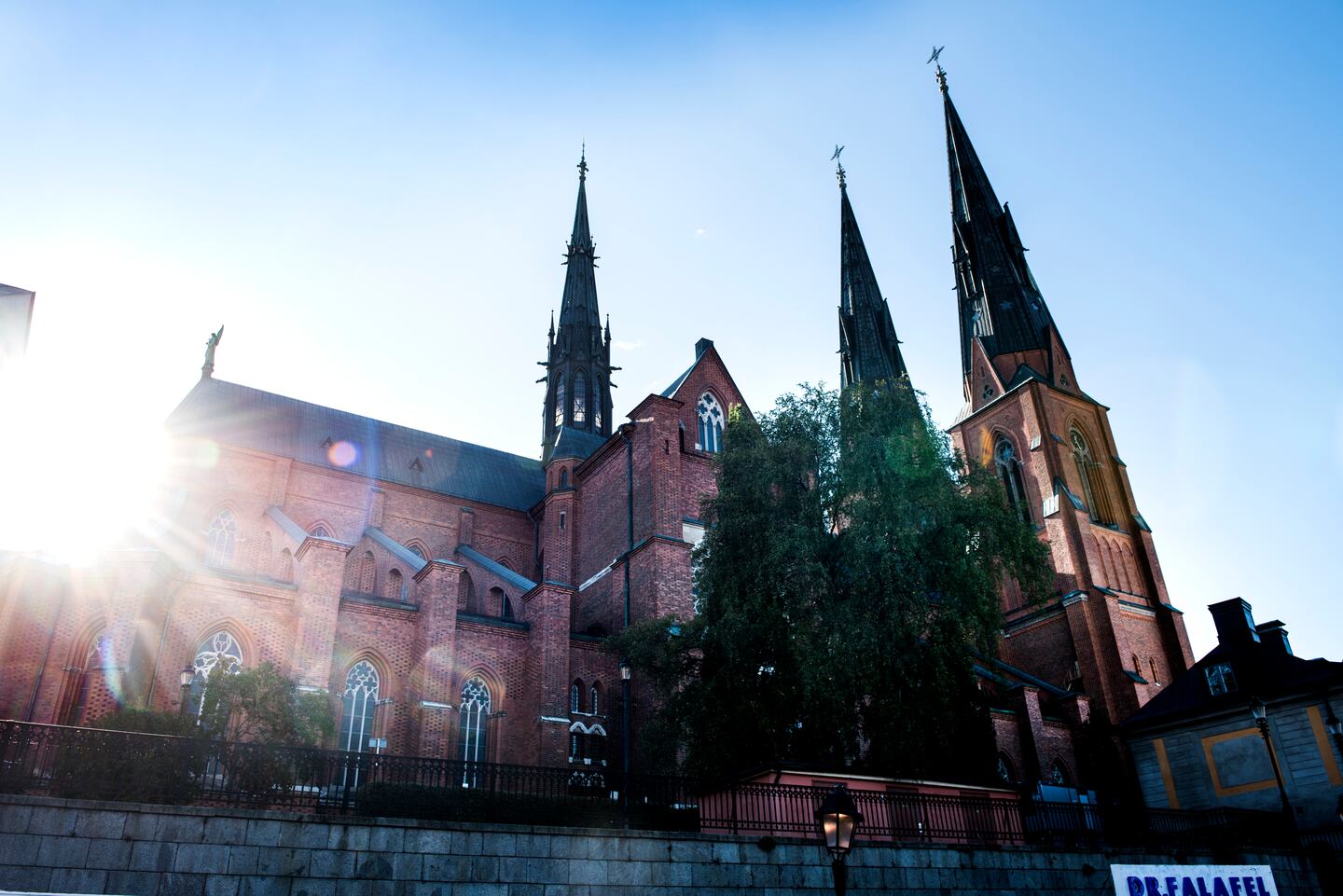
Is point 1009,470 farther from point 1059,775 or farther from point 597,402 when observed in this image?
point 597,402

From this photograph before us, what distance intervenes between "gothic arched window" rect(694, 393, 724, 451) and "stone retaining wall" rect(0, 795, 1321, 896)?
17.5 meters

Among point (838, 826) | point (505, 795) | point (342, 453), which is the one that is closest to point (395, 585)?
point (342, 453)

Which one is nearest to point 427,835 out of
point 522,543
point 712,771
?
point 712,771

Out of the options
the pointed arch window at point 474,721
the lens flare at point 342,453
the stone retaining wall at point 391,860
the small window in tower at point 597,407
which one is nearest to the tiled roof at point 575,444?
the small window in tower at point 597,407

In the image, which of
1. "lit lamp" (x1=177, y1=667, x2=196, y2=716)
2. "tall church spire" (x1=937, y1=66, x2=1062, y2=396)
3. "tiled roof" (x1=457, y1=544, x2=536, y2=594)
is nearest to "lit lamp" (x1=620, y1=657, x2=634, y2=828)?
"tiled roof" (x1=457, y1=544, x2=536, y2=594)

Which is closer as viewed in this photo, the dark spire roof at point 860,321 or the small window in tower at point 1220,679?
the small window in tower at point 1220,679

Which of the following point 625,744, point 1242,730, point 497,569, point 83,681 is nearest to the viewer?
point 83,681

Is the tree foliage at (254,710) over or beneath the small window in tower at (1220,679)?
beneath

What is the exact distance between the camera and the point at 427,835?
1221 cm

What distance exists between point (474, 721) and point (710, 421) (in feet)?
41.8

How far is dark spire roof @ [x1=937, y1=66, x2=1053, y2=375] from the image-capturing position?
44.1 meters

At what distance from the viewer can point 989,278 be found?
4609 centimetres

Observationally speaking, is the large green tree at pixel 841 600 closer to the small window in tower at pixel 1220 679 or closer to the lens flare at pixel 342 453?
the small window in tower at pixel 1220 679

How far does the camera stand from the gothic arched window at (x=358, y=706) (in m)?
22.9
